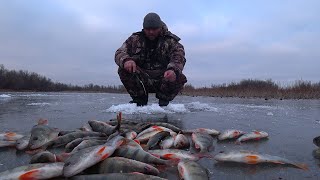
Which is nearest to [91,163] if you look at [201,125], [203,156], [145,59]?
[203,156]

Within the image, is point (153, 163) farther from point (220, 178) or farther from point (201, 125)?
point (201, 125)

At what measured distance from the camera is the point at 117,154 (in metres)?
2.64

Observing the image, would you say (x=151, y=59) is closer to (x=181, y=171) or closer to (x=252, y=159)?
(x=252, y=159)

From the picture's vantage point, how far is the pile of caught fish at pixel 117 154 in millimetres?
2268

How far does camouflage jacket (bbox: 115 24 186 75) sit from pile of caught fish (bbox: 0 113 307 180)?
11.8 ft

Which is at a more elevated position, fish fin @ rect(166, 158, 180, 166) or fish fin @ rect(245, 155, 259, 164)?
fish fin @ rect(245, 155, 259, 164)

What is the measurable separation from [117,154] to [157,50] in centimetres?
526

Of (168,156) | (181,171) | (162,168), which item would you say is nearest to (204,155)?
(168,156)

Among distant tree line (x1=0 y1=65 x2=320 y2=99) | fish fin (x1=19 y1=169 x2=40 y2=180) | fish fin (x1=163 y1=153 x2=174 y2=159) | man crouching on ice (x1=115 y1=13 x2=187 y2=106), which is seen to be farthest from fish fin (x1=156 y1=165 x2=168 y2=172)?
distant tree line (x1=0 y1=65 x2=320 y2=99)

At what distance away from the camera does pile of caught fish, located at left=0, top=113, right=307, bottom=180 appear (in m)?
2.27

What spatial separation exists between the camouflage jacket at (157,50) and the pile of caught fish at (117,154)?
3588mm

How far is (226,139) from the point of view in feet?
13.1

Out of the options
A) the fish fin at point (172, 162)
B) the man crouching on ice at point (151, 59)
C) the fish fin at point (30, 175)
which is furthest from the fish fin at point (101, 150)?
the man crouching on ice at point (151, 59)

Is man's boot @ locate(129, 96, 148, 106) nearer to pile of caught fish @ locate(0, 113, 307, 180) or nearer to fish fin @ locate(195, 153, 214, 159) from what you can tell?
pile of caught fish @ locate(0, 113, 307, 180)
